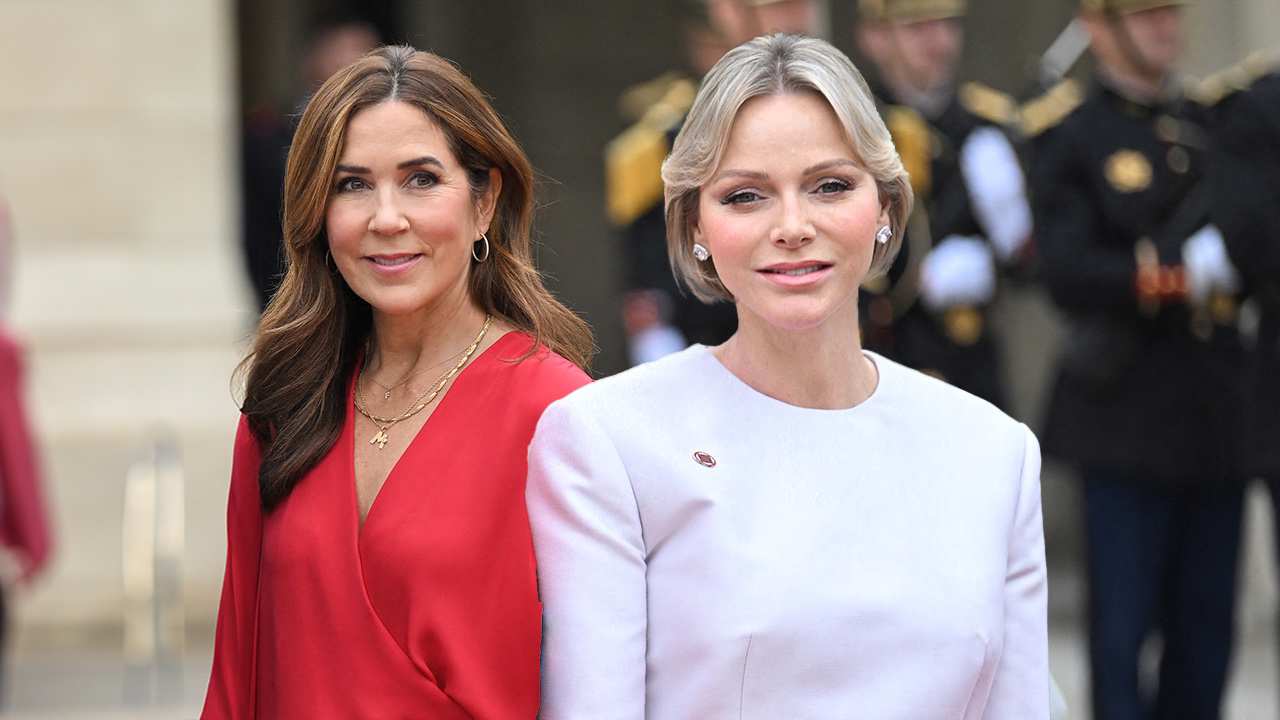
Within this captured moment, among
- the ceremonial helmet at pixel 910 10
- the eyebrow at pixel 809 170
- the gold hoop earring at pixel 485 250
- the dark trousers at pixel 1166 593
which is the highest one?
the eyebrow at pixel 809 170

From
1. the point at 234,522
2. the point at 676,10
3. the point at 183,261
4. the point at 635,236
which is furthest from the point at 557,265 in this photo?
the point at 234,522

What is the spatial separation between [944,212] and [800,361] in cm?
415

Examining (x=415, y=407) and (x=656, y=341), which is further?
(x=656, y=341)

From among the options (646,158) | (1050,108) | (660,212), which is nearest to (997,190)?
(1050,108)

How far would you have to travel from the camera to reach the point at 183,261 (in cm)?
905

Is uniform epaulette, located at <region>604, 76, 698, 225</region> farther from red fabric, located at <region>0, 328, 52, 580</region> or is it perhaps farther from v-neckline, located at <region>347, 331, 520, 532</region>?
v-neckline, located at <region>347, 331, 520, 532</region>

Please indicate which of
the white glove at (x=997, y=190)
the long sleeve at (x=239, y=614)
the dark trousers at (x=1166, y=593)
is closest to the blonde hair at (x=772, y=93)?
the long sleeve at (x=239, y=614)

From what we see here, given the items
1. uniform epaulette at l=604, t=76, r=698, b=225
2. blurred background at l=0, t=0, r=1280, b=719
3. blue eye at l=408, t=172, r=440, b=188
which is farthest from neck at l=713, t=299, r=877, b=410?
blurred background at l=0, t=0, r=1280, b=719

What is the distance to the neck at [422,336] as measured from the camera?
11.2ft

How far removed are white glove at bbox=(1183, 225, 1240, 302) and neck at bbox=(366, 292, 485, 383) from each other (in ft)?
10.4

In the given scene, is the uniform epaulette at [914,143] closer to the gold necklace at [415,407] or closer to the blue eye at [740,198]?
the gold necklace at [415,407]

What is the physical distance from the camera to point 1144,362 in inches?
249

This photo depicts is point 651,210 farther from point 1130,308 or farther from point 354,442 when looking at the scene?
point 354,442

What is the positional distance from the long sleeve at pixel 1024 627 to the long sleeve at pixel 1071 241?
3.12 m
